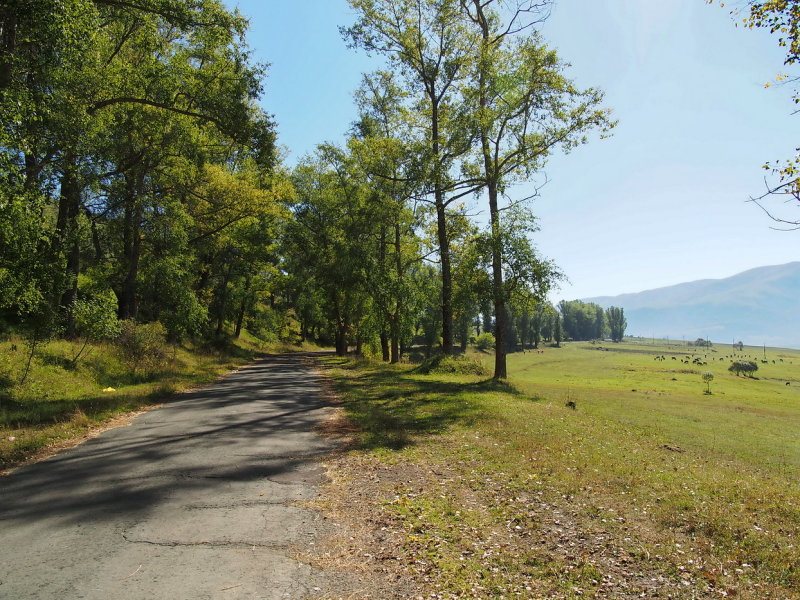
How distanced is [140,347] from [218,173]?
11730 mm

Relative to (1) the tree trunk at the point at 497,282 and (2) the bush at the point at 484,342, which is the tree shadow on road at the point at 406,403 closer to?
(1) the tree trunk at the point at 497,282

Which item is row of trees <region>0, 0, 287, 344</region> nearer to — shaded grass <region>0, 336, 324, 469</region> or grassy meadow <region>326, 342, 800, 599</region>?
shaded grass <region>0, 336, 324, 469</region>

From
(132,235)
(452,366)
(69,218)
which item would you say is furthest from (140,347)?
(452,366)

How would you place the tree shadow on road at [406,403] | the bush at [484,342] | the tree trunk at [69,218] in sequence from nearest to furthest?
1. the tree shadow on road at [406,403]
2. the tree trunk at [69,218]
3. the bush at [484,342]

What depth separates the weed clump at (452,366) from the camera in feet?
84.2

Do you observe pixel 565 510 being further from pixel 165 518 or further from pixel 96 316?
pixel 96 316

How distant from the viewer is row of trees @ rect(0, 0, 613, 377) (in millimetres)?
12141

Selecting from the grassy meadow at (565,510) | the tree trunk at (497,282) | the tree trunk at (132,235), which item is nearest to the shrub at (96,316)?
the tree trunk at (132,235)

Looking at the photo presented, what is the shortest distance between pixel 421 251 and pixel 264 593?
31316 mm

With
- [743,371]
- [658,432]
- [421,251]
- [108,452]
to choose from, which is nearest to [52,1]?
[108,452]

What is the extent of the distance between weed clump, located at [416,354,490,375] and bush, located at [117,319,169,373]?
13696 mm

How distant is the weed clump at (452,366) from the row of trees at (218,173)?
1469 millimetres

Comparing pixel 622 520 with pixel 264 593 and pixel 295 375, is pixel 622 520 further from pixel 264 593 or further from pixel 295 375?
pixel 295 375

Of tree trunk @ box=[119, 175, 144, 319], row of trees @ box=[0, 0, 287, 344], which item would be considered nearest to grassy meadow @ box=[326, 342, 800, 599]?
row of trees @ box=[0, 0, 287, 344]
